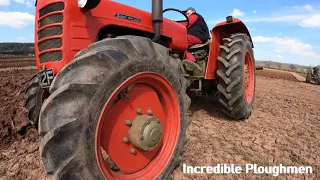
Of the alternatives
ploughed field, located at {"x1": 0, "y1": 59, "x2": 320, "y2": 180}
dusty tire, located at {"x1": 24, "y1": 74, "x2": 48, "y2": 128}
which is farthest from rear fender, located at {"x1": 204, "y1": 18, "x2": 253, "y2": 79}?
dusty tire, located at {"x1": 24, "y1": 74, "x2": 48, "y2": 128}

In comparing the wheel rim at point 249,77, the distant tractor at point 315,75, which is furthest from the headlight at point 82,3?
the distant tractor at point 315,75

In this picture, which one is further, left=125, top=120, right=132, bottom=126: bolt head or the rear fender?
the rear fender

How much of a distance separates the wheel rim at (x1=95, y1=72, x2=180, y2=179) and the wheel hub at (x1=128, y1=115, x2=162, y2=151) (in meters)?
0.04

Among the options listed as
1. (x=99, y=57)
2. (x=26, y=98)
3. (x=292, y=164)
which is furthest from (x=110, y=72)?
(x=292, y=164)

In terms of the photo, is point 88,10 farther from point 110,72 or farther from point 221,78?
point 221,78

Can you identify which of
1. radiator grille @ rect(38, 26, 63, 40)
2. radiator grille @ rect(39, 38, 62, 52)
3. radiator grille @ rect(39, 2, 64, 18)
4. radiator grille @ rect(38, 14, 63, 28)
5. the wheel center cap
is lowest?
the wheel center cap

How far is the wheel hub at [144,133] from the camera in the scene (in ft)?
6.40

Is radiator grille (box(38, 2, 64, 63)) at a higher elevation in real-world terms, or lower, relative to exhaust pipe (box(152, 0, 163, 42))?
lower

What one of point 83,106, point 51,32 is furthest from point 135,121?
point 51,32

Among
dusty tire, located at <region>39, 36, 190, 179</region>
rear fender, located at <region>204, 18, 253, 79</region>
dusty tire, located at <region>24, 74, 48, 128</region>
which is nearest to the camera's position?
dusty tire, located at <region>39, 36, 190, 179</region>

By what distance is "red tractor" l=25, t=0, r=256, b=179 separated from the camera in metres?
1.53

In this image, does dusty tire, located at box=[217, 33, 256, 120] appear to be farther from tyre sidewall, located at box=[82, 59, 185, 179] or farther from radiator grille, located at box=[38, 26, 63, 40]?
radiator grille, located at box=[38, 26, 63, 40]

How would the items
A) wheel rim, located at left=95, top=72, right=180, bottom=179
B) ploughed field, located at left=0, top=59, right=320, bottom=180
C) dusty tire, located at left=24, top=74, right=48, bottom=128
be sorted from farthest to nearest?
dusty tire, located at left=24, top=74, right=48, bottom=128
ploughed field, located at left=0, top=59, right=320, bottom=180
wheel rim, located at left=95, top=72, right=180, bottom=179

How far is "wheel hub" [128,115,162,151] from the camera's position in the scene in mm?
1949
